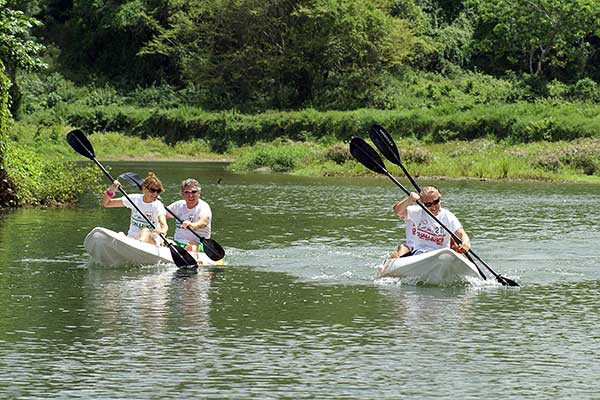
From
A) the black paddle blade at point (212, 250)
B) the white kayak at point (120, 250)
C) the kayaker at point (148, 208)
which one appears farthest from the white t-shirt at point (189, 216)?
the white kayak at point (120, 250)

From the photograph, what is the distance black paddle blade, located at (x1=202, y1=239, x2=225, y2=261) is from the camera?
21000mm

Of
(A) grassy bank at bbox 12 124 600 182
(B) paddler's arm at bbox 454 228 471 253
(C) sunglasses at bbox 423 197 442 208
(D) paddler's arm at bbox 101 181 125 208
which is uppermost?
(C) sunglasses at bbox 423 197 442 208

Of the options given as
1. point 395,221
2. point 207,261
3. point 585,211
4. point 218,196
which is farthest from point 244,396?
point 218,196

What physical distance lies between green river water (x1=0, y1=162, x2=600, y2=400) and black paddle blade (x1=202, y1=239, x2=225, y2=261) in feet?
1.10

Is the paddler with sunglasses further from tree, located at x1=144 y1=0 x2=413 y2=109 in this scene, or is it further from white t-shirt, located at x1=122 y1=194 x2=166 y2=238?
tree, located at x1=144 y1=0 x2=413 y2=109

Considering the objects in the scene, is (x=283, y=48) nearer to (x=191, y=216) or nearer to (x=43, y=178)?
(x=43, y=178)

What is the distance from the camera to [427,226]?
62.6ft

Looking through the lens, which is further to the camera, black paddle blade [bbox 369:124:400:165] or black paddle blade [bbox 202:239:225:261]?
black paddle blade [bbox 369:124:400:165]

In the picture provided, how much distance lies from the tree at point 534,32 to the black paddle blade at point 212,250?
47724 millimetres

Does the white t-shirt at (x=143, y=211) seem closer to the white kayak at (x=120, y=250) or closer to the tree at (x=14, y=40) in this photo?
the white kayak at (x=120, y=250)

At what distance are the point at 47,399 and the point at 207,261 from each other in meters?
9.88

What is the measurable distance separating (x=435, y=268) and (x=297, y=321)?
3.44m

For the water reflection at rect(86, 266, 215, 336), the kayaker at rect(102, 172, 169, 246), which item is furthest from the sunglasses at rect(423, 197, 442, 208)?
the kayaker at rect(102, 172, 169, 246)

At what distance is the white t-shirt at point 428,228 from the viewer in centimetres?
1895
